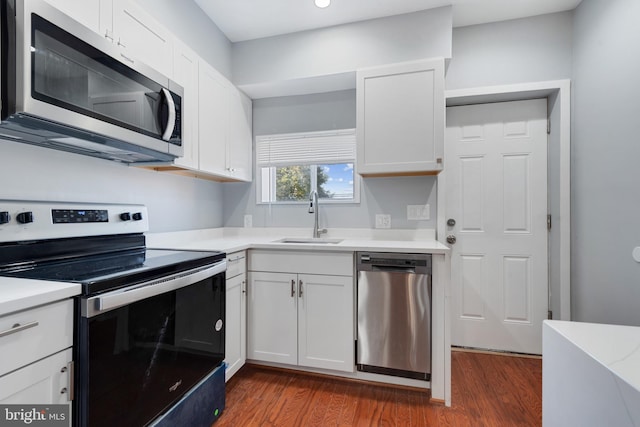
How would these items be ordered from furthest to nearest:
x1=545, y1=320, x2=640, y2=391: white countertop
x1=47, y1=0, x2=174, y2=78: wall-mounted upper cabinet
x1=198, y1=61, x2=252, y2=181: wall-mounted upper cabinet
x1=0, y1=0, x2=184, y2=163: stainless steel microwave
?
1. x1=198, y1=61, x2=252, y2=181: wall-mounted upper cabinet
2. x1=47, y1=0, x2=174, y2=78: wall-mounted upper cabinet
3. x1=0, y1=0, x2=184, y2=163: stainless steel microwave
4. x1=545, y1=320, x2=640, y2=391: white countertop

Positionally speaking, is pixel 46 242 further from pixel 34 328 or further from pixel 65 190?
pixel 34 328

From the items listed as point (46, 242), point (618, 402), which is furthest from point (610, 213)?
point (46, 242)

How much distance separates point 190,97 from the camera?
1.91 metres

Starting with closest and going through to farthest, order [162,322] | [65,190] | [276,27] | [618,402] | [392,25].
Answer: [618,402] → [162,322] → [65,190] → [392,25] → [276,27]

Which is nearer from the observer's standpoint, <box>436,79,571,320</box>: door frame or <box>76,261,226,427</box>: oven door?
<box>76,261,226,427</box>: oven door

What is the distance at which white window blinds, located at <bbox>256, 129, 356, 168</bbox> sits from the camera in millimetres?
2592

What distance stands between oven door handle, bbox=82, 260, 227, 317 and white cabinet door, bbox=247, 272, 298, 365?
1.96 feet

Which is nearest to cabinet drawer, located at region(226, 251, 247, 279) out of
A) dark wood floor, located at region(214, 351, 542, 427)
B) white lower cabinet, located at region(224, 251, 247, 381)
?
white lower cabinet, located at region(224, 251, 247, 381)

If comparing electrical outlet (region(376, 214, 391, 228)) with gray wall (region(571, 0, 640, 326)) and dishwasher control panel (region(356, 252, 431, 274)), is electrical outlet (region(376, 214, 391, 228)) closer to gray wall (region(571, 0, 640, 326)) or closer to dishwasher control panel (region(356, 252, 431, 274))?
dishwasher control panel (region(356, 252, 431, 274))

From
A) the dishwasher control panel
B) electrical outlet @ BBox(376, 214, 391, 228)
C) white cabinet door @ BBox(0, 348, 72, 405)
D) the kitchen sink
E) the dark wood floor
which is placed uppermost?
electrical outlet @ BBox(376, 214, 391, 228)

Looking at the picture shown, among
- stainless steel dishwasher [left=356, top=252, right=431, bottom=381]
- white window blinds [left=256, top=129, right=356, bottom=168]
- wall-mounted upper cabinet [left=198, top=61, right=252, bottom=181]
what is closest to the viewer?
stainless steel dishwasher [left=356, top=252, right=431, bottom=381]

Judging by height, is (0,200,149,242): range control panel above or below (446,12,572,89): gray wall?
below

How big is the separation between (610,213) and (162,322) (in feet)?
8.41

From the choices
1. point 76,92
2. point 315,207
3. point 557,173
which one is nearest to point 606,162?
point 557,173
